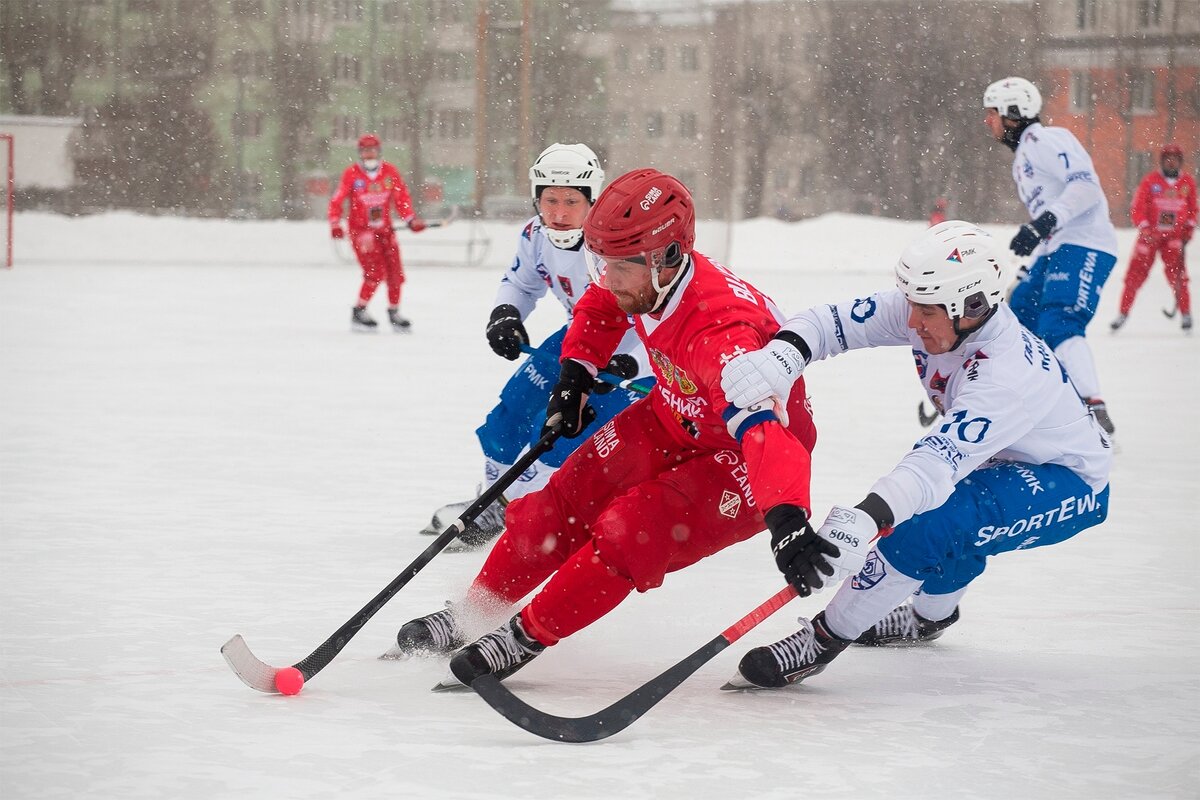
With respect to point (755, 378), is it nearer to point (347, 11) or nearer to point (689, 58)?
point (689, 58)

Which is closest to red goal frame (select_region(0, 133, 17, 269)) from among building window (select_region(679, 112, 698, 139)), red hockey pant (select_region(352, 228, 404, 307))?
red hockey pant (select_region(352, 228, 404, 307))

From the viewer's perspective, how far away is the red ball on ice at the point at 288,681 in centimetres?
260

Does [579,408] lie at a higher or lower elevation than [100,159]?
lower

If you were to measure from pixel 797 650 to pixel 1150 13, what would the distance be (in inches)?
847

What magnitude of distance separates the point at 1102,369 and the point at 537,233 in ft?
18.5

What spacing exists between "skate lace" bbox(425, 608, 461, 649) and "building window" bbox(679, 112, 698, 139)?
66.2ft

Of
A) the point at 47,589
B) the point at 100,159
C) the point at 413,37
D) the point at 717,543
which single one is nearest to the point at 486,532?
the point at 47,589

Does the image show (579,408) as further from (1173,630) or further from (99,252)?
(99,252)

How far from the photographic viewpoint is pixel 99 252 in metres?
18.0

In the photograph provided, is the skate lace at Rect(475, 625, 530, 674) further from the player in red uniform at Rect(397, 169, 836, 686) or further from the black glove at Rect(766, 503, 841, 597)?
the black glove at Rect(766, 503, 841, 597)

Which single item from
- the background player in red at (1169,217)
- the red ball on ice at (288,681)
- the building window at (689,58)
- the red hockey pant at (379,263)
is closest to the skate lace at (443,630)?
the red ball on ice at (288,681)

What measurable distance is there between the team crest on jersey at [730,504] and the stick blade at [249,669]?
2.84ft

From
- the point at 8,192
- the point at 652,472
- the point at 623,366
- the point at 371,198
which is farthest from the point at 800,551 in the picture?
the point at 8,192

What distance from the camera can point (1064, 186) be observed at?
565cm
